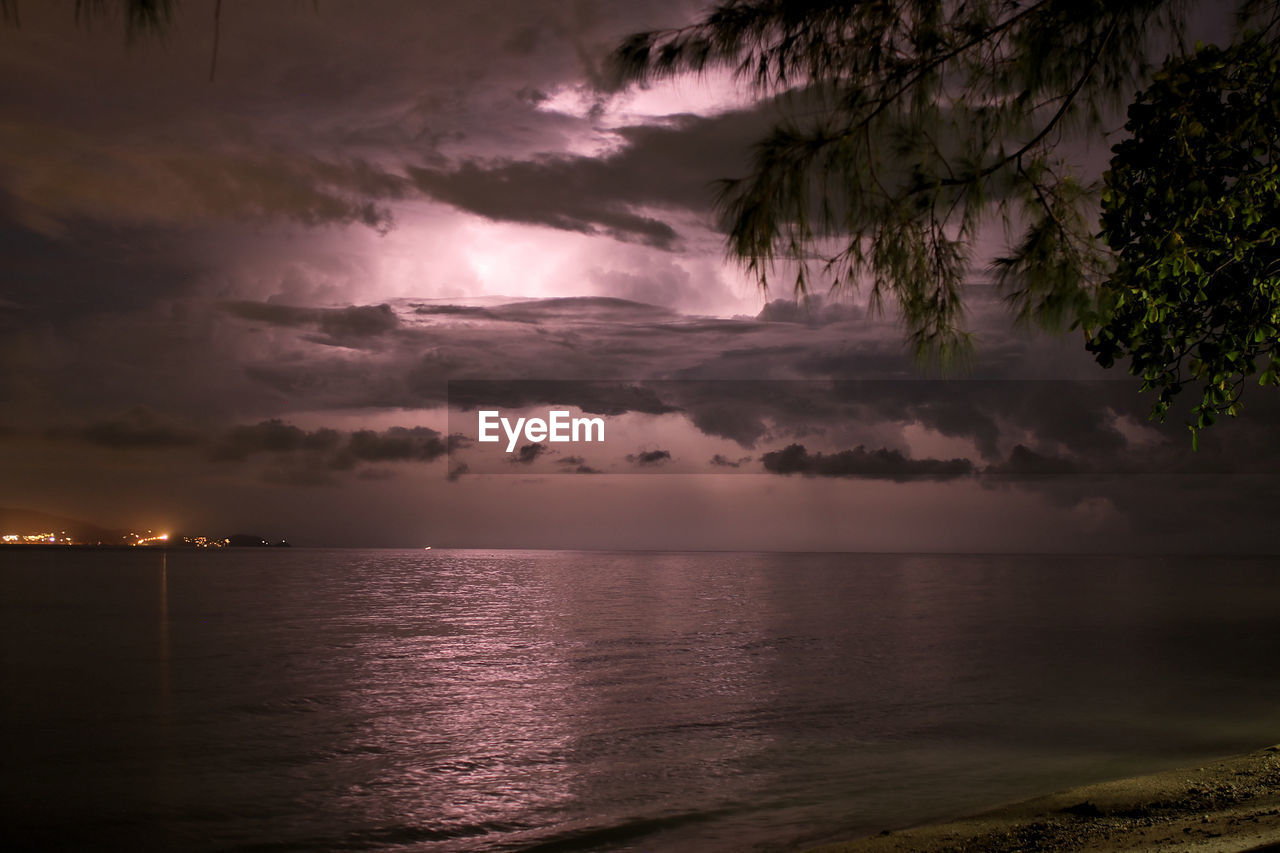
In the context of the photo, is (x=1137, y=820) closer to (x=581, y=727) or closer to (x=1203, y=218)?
(x=1203, y=218)

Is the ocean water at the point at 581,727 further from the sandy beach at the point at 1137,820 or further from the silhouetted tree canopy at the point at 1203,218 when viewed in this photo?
the silhouetted tree canopy at the point at 1203,218

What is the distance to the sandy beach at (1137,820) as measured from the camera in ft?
17.5

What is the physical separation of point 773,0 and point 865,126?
103 centimetres

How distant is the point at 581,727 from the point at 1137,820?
27.7 ft

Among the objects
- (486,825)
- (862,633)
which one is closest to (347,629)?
(862,633)

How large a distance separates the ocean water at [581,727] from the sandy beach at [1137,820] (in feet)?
4.72

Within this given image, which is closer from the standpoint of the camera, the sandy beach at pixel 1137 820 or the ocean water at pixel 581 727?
the sandy beach at pixel 1137 820

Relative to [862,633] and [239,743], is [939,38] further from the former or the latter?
[862,633]

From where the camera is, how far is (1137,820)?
20.8 ft

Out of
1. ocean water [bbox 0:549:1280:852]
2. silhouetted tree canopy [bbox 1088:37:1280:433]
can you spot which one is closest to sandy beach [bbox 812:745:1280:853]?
ocean water [bbox 0:549:1280:852]

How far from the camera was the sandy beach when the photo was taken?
533 cm

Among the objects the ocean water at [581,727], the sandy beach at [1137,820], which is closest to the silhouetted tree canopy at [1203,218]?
the sandy beach at [1137,820]

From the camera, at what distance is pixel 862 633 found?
2847cm

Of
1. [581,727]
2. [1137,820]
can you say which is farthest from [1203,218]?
[581,727]
